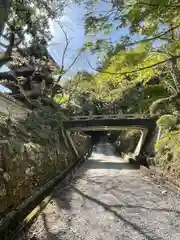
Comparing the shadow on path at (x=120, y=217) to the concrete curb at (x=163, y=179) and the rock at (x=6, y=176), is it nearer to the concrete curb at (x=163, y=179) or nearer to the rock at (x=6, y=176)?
the concrete curb at (x=163, y=179)

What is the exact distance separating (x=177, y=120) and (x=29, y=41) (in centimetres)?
850

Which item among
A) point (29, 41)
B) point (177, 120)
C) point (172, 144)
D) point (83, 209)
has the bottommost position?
point (83, 209)

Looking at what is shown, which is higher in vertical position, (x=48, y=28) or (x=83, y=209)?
(x=48, y=28)

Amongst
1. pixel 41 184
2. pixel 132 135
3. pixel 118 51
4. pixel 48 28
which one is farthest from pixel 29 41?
pixel 132 135

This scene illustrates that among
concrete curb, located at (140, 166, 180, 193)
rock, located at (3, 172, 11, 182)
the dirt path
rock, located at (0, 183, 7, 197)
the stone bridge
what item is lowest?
the dirt path

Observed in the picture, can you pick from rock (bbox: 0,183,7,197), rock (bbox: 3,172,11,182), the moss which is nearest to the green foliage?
the moss

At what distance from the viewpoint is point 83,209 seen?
6.75m

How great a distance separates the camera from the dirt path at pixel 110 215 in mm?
5047

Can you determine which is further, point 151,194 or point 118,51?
point 151,194

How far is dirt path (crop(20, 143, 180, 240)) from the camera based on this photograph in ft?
16.6

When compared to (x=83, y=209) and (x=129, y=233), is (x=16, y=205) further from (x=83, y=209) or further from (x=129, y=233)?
(x=129, y=233)

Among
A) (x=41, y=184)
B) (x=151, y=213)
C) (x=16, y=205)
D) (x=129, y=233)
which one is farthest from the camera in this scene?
(x=41, y=184)

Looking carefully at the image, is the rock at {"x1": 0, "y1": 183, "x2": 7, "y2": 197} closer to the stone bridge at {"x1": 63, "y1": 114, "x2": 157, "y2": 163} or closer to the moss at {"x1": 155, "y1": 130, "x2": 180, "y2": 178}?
the moss at {"x1": 155, "y1": 130, "x2": 180, "y2": 178}

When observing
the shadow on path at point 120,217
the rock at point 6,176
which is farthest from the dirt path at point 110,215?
the rock at point 6,176
